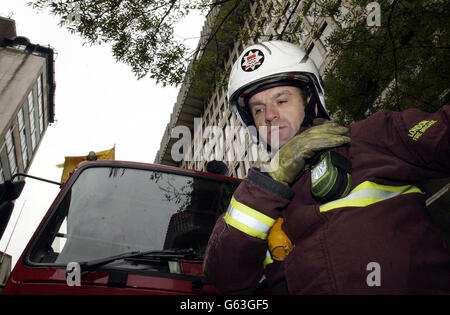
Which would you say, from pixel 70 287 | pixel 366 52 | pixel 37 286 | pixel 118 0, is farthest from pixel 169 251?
pixel 118 0

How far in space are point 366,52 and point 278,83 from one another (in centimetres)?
325

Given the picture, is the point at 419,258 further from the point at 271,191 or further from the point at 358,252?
the point at 271,191

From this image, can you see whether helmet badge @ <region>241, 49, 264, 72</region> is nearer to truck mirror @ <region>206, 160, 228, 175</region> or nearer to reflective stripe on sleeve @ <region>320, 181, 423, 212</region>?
truck mirror @ <region>206, 160, 228, 175</region>

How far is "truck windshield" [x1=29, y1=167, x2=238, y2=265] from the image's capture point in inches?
92.4

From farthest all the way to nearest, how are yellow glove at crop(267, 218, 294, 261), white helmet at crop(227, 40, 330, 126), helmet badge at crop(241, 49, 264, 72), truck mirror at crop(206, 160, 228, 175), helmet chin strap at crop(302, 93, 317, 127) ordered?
truck mirror at crop(206, 160, 228, 175) < helmet badge at crop(241, 49, 264, 72) < white helmet at crop(227, 40, 330, 126) < helmet chin strap at crop(302, 93, 317, 127) < yellow glove at crop(267, 218, 294, 261)

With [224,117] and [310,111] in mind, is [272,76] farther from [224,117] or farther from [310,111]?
[224,117]

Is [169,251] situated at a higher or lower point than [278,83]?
lower

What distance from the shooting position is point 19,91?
27328 mm

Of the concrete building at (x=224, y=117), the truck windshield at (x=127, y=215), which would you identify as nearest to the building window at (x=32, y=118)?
the concrete building at (x=224, y=117)

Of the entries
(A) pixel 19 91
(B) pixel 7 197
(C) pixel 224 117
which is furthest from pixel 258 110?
(A) pixel 19 91

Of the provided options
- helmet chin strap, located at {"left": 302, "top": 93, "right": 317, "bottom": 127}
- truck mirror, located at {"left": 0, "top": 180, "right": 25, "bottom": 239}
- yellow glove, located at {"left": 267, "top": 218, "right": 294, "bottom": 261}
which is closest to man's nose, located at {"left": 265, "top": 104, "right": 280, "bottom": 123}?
helmet chin strap, located at {"left": 302, "top": 93, "right": 317, "bottom": 127}

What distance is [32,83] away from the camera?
93.4ft

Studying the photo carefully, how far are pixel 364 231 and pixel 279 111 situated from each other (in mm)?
1222

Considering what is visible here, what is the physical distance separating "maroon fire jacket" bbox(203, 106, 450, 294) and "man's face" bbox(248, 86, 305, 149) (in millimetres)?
583
